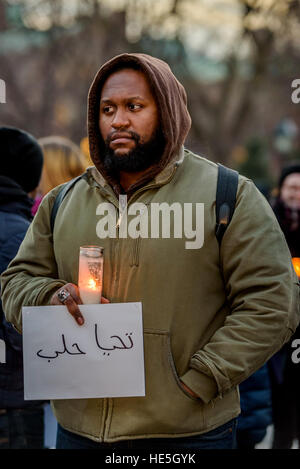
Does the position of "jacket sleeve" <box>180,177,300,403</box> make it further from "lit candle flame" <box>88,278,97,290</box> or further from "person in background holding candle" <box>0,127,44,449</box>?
"person in background holding candle" <box>0,127,44,449</box>

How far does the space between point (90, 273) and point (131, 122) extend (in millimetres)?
587

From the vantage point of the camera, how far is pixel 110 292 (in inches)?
92.5

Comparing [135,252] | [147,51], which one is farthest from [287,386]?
[147,51]

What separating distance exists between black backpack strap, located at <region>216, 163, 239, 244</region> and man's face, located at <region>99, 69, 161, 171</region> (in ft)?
0.96

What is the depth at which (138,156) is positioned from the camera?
7.98 ft

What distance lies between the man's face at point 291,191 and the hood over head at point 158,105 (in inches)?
96.3

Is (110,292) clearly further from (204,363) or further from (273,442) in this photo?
(273,442)

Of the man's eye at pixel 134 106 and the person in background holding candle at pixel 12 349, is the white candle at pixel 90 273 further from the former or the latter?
the person in background holding candle at pixel 12 349

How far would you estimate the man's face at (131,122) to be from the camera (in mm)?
2428

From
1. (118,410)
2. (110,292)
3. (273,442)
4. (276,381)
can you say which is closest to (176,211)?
(110,292)

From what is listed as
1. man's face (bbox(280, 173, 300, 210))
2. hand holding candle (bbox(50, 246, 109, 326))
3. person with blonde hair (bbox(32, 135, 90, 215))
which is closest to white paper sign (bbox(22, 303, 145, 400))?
hand holding candle (bbox(50, 246, 109, 326))

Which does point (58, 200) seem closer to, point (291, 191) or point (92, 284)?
point (92, 284)

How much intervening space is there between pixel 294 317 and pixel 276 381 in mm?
2293

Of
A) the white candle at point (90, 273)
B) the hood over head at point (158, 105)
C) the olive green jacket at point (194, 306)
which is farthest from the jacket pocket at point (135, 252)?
the hood over head at point (158, 105)
